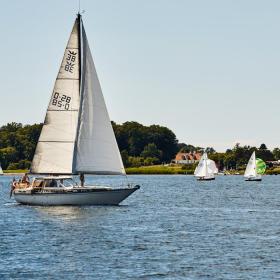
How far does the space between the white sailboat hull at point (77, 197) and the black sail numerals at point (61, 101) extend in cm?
875

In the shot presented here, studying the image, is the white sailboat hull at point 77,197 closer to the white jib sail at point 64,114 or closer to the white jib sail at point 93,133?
the white jib sail at point 93,133

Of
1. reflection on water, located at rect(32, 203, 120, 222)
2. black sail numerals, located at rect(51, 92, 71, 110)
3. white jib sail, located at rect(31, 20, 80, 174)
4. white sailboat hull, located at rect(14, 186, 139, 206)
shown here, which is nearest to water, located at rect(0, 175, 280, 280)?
reflection on water, located at rect(32, 203, 120, 222)

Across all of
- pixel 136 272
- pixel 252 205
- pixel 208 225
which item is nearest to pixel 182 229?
pixel 208 225

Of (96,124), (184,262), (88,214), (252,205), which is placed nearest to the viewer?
(184,262)

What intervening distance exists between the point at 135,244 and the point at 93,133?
2990 cm

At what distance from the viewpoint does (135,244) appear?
57.8 metres

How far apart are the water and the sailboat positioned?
3.16 metres

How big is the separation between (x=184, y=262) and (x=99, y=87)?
40.5m

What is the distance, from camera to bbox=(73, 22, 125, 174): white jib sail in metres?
85.6

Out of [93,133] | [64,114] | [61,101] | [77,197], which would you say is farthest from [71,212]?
[61,101]

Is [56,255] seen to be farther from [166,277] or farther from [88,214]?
[88,214]

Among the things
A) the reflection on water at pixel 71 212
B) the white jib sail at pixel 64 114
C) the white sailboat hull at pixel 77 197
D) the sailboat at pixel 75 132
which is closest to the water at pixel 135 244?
the reflection on water at pixel 71 212

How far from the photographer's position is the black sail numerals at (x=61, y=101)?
86.8 m

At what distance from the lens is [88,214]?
255 ft
